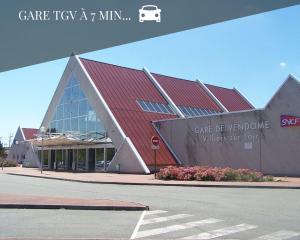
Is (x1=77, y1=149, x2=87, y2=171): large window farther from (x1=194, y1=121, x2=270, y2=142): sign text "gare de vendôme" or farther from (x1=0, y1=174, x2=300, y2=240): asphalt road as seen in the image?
(x1=0, y1=174, x2=300, y2=240): asphalt road

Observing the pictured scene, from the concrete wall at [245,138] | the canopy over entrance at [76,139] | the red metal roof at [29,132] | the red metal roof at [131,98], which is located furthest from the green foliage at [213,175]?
the red metal roof at [29,132]

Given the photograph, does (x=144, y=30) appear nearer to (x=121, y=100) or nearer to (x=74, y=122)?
(x=121, y=100)

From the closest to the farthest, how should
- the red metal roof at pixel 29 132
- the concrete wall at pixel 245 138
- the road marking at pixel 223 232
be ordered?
1. the road marking at pixel 223 232
2. the concrete wall at pixel 245 138
3. the red metal roof at pixel 29 132

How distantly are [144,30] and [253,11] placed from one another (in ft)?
3.83

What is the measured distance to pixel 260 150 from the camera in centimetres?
3347

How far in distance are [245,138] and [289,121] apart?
4185 millimetres

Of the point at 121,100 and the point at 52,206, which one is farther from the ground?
the point at 121,100

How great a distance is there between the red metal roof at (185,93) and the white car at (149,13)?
43.4 m

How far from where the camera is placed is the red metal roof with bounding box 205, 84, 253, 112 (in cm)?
5662

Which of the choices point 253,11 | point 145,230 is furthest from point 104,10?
point 145,230

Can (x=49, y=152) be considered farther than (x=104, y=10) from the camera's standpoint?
Yes

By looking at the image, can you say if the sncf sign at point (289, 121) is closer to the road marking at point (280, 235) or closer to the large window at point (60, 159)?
the road marking at point (280, 235)

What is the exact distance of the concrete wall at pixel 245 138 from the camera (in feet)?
103

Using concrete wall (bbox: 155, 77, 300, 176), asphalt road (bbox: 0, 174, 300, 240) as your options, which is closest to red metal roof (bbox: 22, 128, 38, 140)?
concrete wall (bbox: 155, 77, 300, 176)
